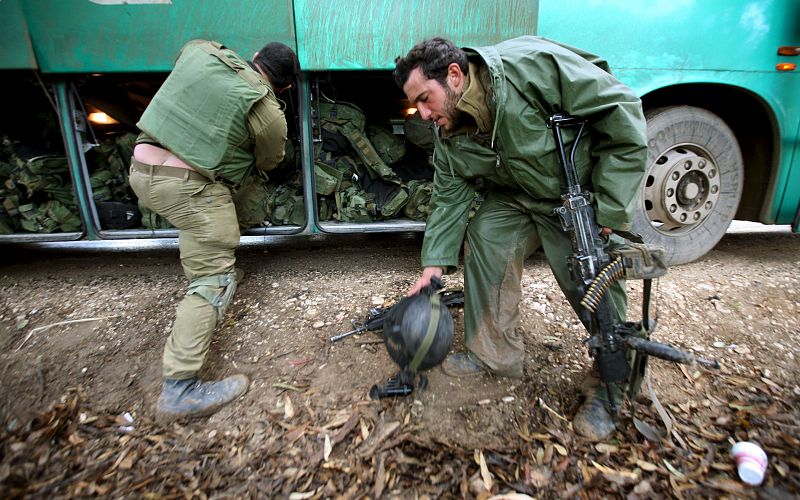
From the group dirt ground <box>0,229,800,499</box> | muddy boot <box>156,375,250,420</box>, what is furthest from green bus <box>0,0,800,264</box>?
muddy boot <box>156,375,250,420</box>

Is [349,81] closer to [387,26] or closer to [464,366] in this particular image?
[387,26]

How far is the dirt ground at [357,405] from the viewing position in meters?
→ 1.51

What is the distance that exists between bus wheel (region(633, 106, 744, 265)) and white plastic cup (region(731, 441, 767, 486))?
1695mm

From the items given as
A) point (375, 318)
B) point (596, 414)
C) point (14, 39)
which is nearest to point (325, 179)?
point (375, 318)

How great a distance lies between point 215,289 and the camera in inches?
80.7

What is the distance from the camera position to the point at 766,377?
1.98m

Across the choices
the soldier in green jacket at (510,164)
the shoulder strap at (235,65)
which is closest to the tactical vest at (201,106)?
the shoulder strap at (235,65)

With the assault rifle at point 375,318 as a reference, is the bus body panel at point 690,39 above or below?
above

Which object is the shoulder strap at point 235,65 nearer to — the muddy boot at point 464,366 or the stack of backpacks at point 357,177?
the stack of backpacks at point 357,177

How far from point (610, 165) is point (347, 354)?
1622mm

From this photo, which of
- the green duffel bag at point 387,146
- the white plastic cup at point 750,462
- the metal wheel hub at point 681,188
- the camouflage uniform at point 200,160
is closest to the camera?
the white plastic cup at point 750,462

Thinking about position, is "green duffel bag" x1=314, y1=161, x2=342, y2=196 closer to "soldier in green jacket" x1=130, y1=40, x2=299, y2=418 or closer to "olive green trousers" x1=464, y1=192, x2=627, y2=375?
"soldier in green jacket" x1=130, y1=40, x2=299, y2=418

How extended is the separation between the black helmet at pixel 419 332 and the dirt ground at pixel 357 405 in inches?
15.8

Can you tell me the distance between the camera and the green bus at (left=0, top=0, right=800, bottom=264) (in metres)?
2.48
